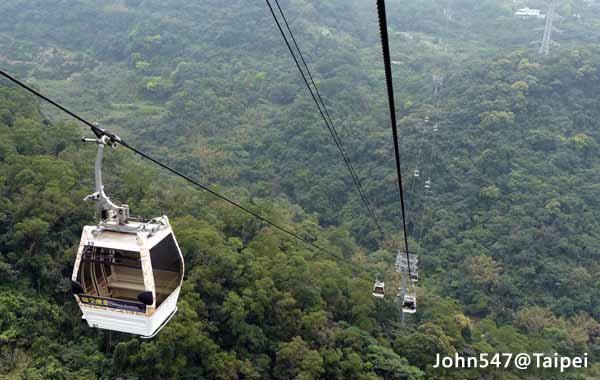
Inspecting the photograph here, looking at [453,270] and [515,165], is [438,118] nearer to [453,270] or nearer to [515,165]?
[515,165]

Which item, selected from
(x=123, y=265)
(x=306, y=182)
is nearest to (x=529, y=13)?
(x=306, y=182)

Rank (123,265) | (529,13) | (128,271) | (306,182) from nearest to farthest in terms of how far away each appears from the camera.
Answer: (123,265)
(128,271)
(306,182)
(529,13)

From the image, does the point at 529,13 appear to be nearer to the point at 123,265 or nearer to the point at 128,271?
the point at 128,271

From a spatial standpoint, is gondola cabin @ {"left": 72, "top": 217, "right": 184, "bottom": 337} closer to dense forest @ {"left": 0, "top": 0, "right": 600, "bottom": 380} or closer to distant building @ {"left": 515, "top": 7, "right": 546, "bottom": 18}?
dense forest @ {"left": 0, "top": 0, "right": 600, "bottom": 380}

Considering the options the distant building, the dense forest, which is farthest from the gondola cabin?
the distant building

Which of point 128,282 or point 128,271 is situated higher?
point 128,271

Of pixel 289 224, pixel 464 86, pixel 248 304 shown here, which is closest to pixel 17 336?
pixel 248 304

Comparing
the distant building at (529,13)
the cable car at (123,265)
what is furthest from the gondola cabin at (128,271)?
the distant building at (529,13)

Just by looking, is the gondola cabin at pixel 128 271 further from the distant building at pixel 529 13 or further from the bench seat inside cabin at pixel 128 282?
the distant building at pixel 529 13
